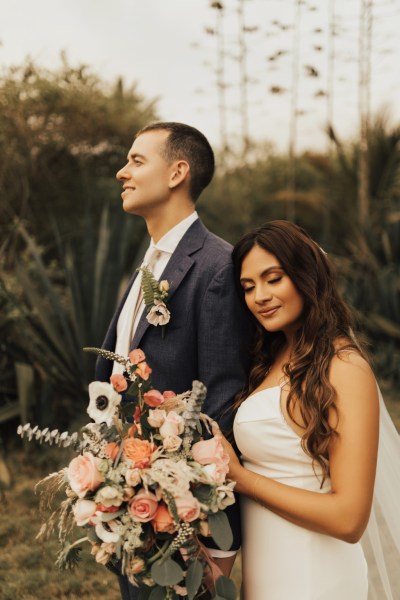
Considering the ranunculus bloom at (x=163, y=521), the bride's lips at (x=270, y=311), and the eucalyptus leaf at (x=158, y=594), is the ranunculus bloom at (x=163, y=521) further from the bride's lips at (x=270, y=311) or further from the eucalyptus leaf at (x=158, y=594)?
the bride's lips at (x=270, y=311)

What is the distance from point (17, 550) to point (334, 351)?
3121mm

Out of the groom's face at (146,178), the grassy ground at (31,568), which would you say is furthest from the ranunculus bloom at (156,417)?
the grassy ground at (31,568)

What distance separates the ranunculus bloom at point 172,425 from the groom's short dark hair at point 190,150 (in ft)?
3.60

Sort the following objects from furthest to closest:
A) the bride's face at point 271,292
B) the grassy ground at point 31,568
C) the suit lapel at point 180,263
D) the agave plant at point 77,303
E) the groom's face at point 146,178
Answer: the agave plant at point 77,303 < the grassy ground at point 31,568 < the groom's face at point 146,178 < the suit lapel at point 180,263 < the bride's face at point 271,292

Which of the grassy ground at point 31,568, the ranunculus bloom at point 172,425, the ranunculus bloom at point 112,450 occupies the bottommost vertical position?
the grassy ground at point 31,568

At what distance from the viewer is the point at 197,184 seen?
253cm

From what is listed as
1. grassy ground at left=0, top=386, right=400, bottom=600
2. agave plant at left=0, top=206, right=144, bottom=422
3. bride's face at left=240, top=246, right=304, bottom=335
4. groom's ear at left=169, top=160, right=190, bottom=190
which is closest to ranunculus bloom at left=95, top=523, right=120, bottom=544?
bride's face at left=240, top=246, right=304, bottom=335

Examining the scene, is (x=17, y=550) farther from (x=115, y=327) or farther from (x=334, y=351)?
(x=334, y=351)

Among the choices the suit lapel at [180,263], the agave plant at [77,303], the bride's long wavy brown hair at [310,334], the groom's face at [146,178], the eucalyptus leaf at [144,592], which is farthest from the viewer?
the agave plant at [77,303]

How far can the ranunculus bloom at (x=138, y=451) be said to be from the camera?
1614 mm

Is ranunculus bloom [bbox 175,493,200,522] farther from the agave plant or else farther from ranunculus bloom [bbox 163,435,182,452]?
the agave plant

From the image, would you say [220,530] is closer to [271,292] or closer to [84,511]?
[84,511]

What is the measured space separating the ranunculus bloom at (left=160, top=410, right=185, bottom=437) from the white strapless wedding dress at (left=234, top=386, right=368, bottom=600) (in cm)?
46

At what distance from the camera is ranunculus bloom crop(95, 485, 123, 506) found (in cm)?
159
